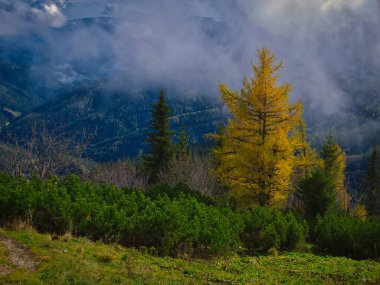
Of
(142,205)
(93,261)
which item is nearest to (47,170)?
(142,205)

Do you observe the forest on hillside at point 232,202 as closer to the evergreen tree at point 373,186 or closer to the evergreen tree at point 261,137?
the evergreen tree at point 261,137

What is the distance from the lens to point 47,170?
2425cm

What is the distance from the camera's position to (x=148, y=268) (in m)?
9.73

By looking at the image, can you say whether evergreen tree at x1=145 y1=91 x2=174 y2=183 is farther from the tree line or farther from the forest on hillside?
the tree line

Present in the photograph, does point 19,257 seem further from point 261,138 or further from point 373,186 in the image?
point 373,186

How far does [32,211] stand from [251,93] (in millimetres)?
14148

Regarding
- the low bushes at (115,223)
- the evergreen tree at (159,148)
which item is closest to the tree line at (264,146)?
the low bushes at (115,223)

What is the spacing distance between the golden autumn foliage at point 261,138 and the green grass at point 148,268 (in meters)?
9.23

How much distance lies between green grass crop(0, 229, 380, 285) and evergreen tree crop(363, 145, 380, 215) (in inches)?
1633

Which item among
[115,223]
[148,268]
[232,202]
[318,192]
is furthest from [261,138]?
[148,268]

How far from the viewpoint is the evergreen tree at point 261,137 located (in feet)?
70.6

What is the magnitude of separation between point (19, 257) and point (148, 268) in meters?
3.09

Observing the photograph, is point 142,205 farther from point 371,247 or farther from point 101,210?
point 371,247

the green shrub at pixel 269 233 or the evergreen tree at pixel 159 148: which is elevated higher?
the evergreen tree at pixel 159 148
